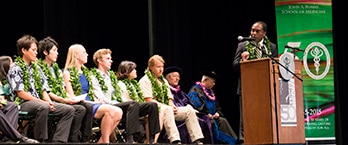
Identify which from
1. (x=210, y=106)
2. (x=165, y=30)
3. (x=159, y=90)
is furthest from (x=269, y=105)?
(x=165, y=30)

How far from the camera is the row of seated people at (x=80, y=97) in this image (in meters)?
5.59

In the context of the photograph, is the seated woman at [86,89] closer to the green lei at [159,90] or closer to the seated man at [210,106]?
the green lei at [159,90]

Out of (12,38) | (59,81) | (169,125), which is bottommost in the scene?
(169,125)

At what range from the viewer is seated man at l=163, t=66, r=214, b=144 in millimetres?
7145

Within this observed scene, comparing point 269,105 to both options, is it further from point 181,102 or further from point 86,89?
point 181,102

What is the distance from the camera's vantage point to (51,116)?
5.64 m

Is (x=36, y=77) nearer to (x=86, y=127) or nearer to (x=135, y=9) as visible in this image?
(x=86, y=127)

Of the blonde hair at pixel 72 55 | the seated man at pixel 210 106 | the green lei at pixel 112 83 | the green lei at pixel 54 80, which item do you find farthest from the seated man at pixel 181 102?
the green lei at pixel 54 80

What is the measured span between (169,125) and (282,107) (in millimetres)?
1360

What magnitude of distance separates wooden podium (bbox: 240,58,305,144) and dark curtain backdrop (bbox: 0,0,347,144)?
268 centimetres

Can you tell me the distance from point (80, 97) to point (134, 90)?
2.80ft

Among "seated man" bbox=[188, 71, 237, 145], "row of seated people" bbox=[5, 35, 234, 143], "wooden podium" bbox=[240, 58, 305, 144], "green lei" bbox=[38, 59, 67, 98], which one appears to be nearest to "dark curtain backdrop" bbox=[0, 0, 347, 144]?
"seated man" bbox=[188, 71, 237, 145]

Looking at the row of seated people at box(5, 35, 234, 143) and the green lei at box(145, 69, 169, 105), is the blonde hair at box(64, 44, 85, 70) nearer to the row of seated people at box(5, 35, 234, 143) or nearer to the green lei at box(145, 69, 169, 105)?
the row of seated people at box(5, 35, 234, 143)

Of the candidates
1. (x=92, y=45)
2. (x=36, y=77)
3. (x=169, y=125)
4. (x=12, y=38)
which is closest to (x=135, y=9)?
(x=92, y=45)
